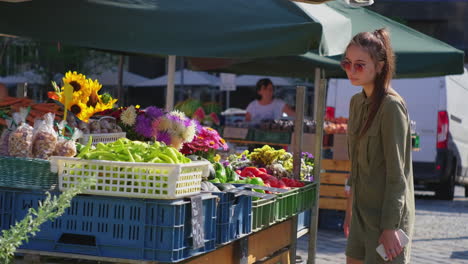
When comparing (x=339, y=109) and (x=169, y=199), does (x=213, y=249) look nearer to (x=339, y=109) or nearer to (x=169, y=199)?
(x=169, y=199)

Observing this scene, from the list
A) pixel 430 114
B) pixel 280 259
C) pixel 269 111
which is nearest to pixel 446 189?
pixel 430 114

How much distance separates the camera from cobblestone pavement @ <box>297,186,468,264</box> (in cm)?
916

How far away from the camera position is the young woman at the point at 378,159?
3820 mm

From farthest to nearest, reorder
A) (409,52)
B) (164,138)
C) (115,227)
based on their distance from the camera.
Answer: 1. (409,52)
2. (164,138)
3. (115,227)

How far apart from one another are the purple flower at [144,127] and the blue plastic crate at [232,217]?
184 centimetres

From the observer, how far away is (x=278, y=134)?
12.0 meters

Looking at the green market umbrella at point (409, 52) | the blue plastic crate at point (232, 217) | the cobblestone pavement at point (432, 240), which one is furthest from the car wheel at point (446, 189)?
the blue plastic crate at point (232, 217)

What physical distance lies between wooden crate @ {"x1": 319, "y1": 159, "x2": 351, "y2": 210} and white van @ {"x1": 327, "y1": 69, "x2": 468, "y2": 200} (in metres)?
3.82

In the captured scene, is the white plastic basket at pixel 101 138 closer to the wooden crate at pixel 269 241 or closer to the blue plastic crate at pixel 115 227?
the wooden crate at pixel 269 241

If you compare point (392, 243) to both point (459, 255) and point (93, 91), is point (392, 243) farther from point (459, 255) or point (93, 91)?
point (459, 255)

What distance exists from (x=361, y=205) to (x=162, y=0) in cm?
266

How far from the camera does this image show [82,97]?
5.91 meters

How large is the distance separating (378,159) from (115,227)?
1.28 meters

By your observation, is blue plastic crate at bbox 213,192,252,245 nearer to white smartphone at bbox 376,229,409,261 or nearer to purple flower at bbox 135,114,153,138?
white smartphone at bbox 376,229,409,261
